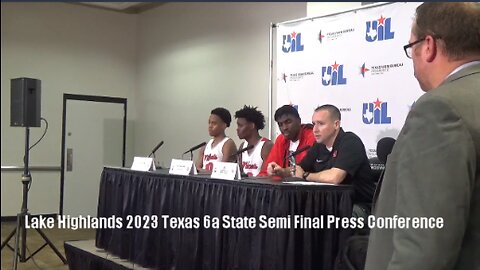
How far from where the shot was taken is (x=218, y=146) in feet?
12.4

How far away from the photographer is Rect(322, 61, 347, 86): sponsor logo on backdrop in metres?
3.52

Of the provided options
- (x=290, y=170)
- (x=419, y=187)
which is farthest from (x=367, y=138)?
(x=419, y=187)

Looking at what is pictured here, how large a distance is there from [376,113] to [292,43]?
965 mm

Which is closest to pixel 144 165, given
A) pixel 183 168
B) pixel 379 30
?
pixel 183 168

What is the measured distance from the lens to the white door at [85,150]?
6.09 meters

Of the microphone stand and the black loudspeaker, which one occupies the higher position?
the black loudspeaker

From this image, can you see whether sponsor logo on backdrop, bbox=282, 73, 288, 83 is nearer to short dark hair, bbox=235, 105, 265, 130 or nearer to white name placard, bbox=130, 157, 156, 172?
short dark hair, bbox=235, 105, 265, 130

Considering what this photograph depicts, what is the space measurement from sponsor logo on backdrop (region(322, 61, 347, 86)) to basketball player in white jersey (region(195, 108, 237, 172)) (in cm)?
82

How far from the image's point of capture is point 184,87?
18.9 feet

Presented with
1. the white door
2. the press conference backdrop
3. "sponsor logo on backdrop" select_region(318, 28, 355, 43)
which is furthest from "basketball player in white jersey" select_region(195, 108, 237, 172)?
the white door

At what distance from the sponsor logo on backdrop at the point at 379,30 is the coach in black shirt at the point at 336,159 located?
0.87m

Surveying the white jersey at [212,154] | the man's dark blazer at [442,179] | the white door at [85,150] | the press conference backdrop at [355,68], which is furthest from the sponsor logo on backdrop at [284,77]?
the man's dark blazer at [442,179]

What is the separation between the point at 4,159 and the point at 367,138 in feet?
14.0

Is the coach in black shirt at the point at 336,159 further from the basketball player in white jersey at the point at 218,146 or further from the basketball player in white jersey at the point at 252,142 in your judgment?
the basketball player in white jersey at the point at 218,146
